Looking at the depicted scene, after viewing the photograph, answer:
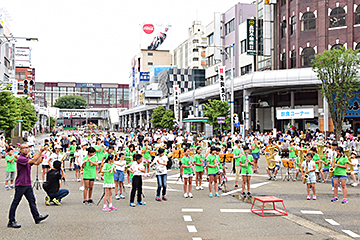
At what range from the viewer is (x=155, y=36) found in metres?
135

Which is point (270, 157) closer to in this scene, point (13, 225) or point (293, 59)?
point (13, 225)

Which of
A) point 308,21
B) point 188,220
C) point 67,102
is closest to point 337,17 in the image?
point 308,21

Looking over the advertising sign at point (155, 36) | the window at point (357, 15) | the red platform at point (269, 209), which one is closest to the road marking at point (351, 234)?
the red platform at point (269, 209)

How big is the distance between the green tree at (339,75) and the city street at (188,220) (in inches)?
743

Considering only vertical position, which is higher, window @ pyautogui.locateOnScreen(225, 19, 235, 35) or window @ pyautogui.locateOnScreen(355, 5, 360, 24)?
window @ pyautogui.locateOnScreen(225, 19, 235, 35)

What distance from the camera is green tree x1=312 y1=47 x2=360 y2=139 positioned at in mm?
29594

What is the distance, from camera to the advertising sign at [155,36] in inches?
5231

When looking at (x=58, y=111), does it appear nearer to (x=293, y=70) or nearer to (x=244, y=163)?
(x=293, y=70)

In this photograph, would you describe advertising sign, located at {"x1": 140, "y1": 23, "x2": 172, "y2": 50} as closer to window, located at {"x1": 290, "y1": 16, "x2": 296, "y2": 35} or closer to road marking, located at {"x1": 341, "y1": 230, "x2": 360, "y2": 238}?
window, located at {"x1": 290, "y1": 16, "x2": 296, "y2": 35}

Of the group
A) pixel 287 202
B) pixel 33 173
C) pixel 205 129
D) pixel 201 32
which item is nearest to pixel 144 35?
pixel 201 32

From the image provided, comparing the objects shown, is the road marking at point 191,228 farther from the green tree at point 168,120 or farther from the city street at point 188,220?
the green tree at point 168,120

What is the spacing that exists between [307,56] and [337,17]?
4791mm

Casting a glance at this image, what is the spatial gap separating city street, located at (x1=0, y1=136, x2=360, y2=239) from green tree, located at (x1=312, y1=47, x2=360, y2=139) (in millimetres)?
18865

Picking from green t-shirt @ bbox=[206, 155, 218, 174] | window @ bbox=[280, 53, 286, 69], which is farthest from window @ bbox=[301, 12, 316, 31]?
green t-shirt @ bbox=[206, 155, 218, 174]
